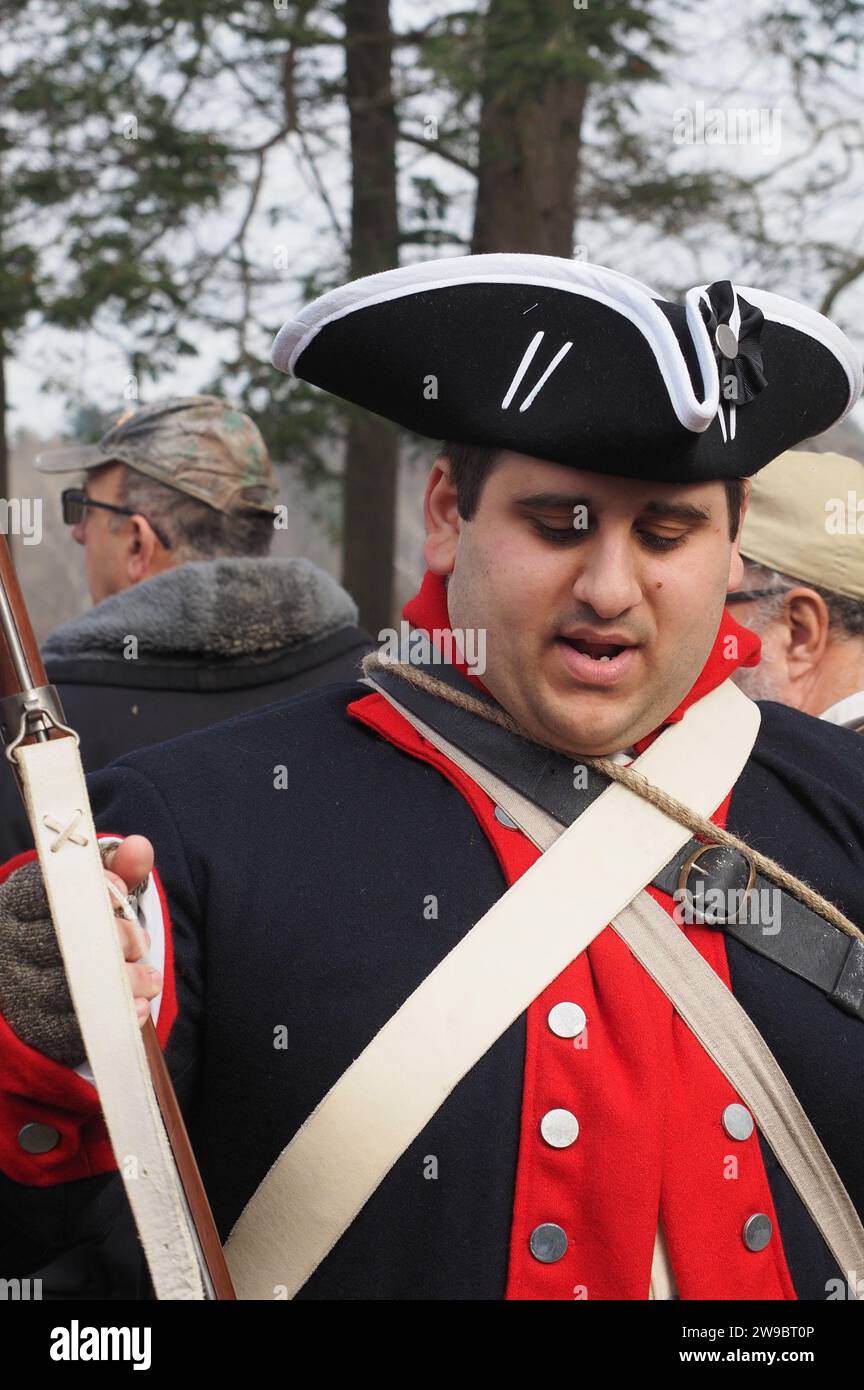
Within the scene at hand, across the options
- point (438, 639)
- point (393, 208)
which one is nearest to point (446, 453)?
point (438, 639)

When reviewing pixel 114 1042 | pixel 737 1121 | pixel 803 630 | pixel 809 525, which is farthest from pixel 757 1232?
pixel 809 525

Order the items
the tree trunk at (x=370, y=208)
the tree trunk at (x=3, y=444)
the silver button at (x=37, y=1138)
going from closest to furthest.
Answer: the silver button at (x=37, y=1138) → the tree trunk at (x=370, y=208) → the tree trunk at (x=3, y=444)

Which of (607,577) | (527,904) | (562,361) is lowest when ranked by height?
(527,904)

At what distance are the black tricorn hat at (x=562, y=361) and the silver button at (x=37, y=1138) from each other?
3.51 feet

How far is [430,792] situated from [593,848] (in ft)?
0.86

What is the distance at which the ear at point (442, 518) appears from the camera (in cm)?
236

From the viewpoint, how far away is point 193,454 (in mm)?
4516

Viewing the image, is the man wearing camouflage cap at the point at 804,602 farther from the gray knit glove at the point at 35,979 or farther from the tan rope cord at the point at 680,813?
the gray knit glove at the point at 35,979

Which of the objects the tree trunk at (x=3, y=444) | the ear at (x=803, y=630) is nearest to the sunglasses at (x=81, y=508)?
the ear at (x=803, y=630)

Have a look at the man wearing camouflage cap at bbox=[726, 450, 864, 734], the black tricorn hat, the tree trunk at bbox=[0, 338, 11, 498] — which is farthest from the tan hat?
the tree trunk at bbox=[0, 338, 11, 498]

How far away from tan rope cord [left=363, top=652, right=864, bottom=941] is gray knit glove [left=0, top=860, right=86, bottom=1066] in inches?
29.2

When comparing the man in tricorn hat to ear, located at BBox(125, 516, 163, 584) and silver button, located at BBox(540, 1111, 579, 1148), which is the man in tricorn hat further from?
ear, located at BBox(125, 516, 163, 584)

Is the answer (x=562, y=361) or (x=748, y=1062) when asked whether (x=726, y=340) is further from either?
(x=748, y=1062)

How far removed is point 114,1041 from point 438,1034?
53cm
